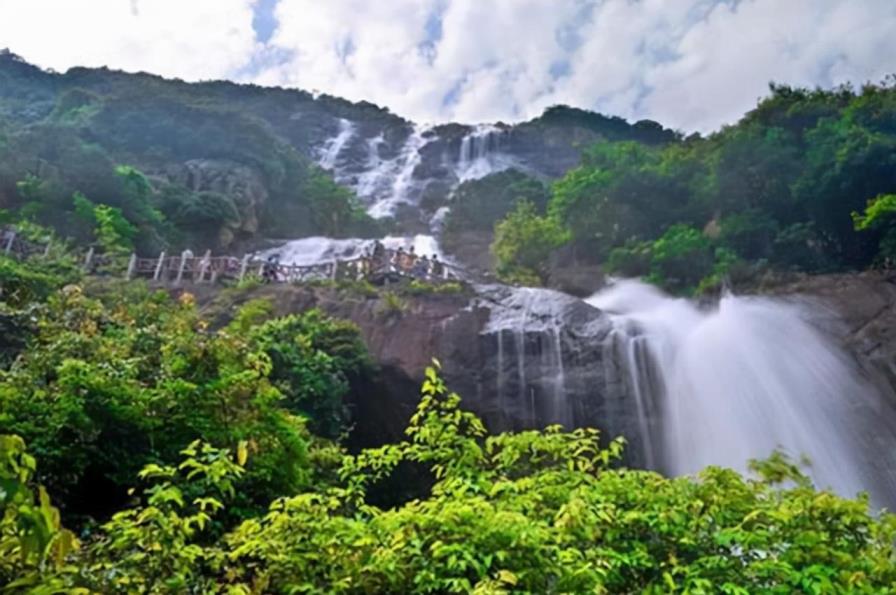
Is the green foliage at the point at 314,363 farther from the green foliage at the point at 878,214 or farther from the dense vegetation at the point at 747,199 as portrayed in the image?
the green foliage at the point at 878,214

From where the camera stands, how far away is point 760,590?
2.97 m

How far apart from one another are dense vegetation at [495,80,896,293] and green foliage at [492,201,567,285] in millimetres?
47

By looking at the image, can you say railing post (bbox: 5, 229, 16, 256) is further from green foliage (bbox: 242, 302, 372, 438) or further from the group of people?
the group of people

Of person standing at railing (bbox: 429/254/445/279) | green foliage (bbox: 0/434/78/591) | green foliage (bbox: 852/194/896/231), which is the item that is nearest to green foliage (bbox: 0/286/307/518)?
green foliage (bbox: 0/434/78/591)

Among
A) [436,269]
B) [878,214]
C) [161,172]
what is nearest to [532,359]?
[436,269]

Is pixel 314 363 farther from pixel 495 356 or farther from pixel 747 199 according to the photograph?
pixel 747 199

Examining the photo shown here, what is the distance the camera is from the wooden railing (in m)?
16.8

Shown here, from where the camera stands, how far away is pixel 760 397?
43.0 feet

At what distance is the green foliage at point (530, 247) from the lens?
21.3 m

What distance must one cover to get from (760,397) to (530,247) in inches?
389

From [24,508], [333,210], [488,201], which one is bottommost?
[24,508]

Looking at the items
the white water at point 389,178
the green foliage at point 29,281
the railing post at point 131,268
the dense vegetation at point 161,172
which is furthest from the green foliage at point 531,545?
the white water at point 389,178

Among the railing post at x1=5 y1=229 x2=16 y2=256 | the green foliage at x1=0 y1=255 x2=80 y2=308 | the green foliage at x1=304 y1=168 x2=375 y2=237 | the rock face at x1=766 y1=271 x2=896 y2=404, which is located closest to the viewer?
the green foliage at x1=0 y1=255 x2=80 y2=308

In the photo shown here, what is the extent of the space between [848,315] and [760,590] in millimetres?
12992
